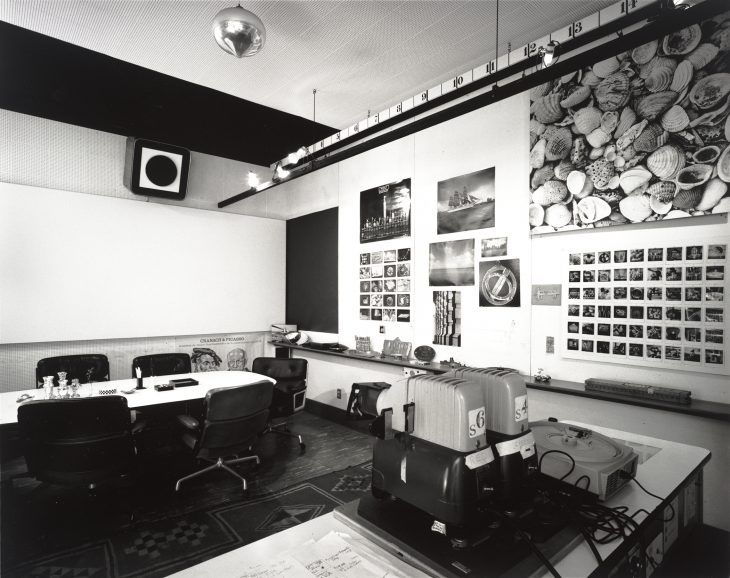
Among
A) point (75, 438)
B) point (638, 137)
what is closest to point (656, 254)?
point (638, 137)

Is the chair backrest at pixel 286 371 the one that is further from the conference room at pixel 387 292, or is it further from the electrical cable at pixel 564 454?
the electrical cable at pixel 564 454

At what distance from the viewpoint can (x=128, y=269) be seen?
5.13 metres

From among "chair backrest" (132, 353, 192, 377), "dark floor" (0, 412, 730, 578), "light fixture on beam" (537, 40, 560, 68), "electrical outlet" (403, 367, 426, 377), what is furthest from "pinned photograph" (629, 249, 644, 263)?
"chair backrest" (132, 353, 192, 377)

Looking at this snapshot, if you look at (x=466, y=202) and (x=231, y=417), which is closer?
(x=231, y=417)

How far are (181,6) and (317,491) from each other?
3916mm

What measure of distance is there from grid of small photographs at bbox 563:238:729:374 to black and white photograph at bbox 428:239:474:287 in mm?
982

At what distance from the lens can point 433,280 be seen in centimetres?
438

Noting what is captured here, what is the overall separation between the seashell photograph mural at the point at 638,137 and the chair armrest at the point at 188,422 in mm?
3270

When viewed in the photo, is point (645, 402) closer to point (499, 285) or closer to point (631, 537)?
point (499, 285)

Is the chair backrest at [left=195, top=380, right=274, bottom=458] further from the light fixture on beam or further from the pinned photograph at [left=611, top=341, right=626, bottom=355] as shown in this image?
the light fixture on beam

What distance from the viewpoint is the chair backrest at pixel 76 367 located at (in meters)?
4.11

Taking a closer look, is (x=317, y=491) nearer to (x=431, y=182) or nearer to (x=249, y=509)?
(x=249, y=509)

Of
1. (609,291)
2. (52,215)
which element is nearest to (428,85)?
(609,291)

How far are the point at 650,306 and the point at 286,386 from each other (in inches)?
139
